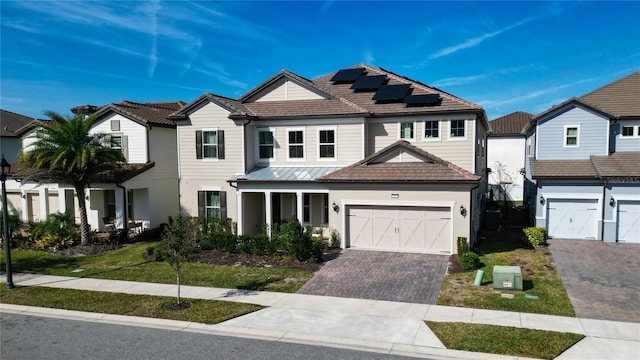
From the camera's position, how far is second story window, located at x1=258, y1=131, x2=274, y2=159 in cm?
2355

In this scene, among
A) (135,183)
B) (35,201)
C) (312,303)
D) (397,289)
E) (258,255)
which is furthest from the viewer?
(35,201)

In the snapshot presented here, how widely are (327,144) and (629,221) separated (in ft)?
48.2

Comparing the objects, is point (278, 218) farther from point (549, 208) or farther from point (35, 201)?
point (35, 201)

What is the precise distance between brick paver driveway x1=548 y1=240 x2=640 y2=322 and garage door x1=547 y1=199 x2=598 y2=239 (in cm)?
65

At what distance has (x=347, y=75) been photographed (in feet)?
82.9

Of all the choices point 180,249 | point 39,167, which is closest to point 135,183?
point 39,167

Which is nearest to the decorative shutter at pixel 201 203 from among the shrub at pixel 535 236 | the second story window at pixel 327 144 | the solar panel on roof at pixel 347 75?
the second story window at pixel 327 144

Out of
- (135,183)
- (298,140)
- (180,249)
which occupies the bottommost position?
(180,249)

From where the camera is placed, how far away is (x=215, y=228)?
2230 centimetres

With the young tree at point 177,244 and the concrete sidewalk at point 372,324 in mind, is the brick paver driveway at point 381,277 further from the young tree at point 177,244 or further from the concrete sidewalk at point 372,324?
the young tree at point 177,244

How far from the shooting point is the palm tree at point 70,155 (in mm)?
21203

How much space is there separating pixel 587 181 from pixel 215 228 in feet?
59.6

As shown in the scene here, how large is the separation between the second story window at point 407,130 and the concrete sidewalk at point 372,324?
Answer: 10584 mm

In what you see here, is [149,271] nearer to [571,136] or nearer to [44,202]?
[44,202]
